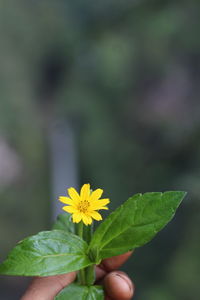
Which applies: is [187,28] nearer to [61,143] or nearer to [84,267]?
[61,143]

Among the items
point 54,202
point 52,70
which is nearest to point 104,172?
point 54,202

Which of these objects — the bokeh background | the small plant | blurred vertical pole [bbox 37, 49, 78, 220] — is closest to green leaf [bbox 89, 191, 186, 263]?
the small plant

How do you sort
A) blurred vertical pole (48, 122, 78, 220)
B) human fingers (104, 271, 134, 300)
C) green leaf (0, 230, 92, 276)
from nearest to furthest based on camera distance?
green leaf (0, 230, 92, 276) → human fingers (104, 271, 134, 300) → blurred vertical pole (48, 122, 78, 220)

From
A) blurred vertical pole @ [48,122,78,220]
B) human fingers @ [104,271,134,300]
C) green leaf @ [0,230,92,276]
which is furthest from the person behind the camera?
blurred vertical pole @ [48,122,78,220]

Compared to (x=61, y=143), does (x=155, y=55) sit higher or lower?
higher

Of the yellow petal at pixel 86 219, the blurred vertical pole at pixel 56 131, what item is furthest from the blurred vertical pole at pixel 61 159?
the yellow petal at pixel 86 219

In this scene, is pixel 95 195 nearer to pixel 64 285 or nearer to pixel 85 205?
pixel 85 205

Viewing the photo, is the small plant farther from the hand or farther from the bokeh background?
the bokeh background

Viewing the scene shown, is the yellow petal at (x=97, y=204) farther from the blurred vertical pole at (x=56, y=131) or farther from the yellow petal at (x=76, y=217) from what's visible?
the blurred vertical pole at (x=56, y=131)

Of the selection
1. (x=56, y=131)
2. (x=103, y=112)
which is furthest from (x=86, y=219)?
(x=56, y=131)
